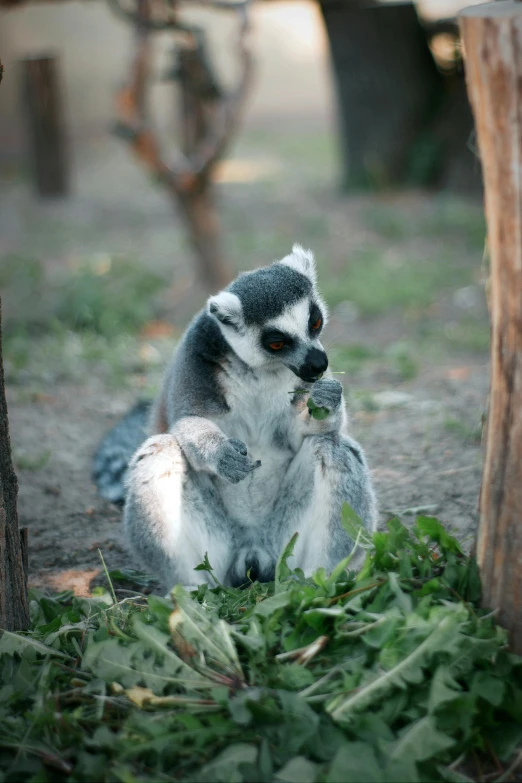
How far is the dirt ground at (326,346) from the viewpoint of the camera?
5234mm

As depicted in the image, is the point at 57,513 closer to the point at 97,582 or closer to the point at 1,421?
Result: the point at 97,582

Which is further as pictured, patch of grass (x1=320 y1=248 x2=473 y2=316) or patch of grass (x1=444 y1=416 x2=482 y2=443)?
patch of grass (x1=320 y1=248 x2=473 y2=316)

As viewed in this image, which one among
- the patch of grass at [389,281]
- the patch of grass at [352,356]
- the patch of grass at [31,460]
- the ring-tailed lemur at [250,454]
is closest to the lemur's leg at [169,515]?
the ring-tailed lemur at [250,454]

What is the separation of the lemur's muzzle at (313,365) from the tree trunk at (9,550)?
1360mm

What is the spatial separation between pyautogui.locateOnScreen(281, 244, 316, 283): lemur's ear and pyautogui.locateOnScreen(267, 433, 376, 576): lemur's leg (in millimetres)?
896

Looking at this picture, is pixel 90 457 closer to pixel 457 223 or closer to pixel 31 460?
pixel 31 460

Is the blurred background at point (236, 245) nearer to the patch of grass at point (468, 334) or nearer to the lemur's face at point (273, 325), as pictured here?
the patch of grass at point (468, 334)

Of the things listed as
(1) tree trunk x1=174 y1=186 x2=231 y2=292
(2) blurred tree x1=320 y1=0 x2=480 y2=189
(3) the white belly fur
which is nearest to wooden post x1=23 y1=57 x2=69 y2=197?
(2) blurred tree x1=320 y1=0 x2=480 y2=189

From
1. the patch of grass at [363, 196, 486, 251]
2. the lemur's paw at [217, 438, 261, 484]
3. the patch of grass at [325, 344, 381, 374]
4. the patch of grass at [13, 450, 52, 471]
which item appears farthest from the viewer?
the patch of grass at [363, 196, 486, 251]

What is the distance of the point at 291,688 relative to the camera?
3012 mm

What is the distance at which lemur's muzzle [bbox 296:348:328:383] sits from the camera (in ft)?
13.3

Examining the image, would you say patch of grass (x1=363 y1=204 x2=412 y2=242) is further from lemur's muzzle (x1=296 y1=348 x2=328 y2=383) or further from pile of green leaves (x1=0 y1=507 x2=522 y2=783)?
pile of green leaves (x1=0 y1=507 x2=522 y2=783)

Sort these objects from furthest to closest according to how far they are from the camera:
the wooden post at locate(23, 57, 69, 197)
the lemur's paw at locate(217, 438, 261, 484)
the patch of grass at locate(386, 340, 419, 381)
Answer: the wooden post at locate(23, 57, 69, 197) → the patch of grass at locate(386, 340, 419, 381) → the lemur's paw at locate(217, 438, 261, 484)

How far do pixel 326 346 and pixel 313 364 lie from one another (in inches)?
91.4
